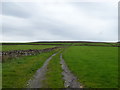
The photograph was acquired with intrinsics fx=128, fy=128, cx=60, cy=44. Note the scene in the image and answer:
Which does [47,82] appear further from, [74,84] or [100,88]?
[100,88]

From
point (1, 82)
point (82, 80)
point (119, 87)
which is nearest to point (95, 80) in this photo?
point (82, 80)

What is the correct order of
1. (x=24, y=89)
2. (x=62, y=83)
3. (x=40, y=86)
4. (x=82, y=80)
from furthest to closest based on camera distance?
(x=82, y=80), (x=62, y=83), (x=40, y=86), (x=24, y=89)

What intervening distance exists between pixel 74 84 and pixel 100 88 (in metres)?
2.64

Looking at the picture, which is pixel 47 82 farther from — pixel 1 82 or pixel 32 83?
pixel 1 82

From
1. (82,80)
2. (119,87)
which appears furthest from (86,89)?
Answer: (119,87)

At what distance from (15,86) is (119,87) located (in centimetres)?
1067

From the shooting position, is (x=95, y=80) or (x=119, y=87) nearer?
(x=119, y=87)

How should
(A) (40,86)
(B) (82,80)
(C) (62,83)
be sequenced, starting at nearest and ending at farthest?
(A) (40,86)
(C) (62,83)
(B) (82,80)

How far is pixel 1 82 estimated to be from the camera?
14.5m

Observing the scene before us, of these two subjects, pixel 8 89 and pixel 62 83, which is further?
pixel 62 83

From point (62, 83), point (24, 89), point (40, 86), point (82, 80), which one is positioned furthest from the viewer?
point (82, 80)

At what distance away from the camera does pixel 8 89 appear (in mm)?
12430

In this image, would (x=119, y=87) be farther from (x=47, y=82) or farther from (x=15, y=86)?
(x=15, y=86)

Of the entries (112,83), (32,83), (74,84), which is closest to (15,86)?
(32,83)
